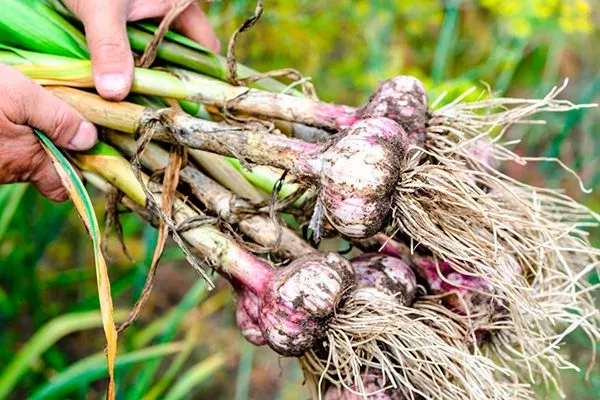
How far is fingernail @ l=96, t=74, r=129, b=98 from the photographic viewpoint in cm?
91

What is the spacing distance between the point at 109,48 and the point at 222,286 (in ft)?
5.63

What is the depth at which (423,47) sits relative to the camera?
274 centimetres

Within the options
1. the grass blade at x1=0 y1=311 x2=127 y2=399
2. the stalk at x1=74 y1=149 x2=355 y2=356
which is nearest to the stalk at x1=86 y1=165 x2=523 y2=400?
the stalk at x1=74 y1=149 x2=355 y2=356

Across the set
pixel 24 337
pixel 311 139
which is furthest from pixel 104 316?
pixel 24 337

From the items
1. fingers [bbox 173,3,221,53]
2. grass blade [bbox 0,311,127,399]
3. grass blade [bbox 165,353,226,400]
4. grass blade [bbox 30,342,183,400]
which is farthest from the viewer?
grass blade [bbox 165,353,226,400]

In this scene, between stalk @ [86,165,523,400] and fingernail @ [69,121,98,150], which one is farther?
fingernail @ [69,121,98,150]

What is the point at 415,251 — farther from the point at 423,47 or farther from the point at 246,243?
the point at 423,47

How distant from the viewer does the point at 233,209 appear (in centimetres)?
91

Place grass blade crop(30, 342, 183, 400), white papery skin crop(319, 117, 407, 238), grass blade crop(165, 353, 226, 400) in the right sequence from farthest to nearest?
1. grass blade crop(165, 353, 226, 400)
2. grass blade crop(30, 342, 183, 400)
3. white papery skin crop(319, 117, 407, 238)

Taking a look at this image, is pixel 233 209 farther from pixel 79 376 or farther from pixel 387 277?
pixel 79 376

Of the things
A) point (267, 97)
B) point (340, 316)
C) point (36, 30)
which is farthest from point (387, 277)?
point (36, 30)

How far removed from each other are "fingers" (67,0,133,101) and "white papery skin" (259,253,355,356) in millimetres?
324

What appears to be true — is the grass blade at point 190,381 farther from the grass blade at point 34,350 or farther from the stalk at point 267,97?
the stalk at point 267,97

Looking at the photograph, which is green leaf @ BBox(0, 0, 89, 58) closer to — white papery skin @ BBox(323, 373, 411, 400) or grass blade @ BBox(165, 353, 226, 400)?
white papery skin @ BBox(323, 373, 411, 400)
